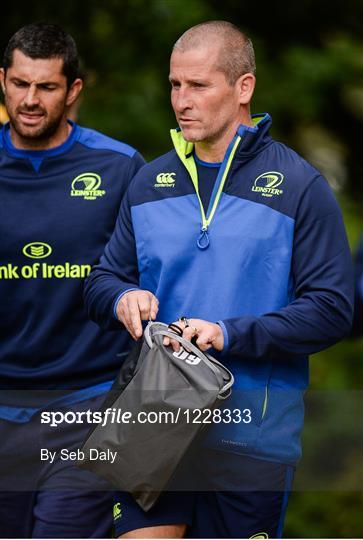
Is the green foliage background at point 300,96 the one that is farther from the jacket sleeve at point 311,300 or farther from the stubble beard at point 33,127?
the jacket sleeve at point 311,300

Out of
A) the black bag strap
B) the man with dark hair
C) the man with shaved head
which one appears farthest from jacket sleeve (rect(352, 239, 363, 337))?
the black bag strap

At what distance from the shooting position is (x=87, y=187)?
5.25m

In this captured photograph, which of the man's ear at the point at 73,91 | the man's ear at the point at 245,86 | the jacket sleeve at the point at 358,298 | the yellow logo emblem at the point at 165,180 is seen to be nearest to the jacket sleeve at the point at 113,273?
the yellow logo emblem at the point at 165,180

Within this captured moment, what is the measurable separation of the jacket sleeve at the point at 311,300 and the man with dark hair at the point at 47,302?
→ 1.05 m

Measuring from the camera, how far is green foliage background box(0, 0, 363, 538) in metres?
8.77

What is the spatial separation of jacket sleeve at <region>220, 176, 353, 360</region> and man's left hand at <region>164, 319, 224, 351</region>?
0.03 m

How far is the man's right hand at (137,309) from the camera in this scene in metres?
4.27

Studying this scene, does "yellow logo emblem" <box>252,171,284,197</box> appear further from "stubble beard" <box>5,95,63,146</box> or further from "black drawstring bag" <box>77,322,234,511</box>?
"stubble beard" <box>5,95,63,146</box>

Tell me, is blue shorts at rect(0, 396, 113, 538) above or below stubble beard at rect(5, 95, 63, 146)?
below

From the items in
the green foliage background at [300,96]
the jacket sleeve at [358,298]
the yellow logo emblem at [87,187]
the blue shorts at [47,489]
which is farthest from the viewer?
the green foliage background at [300,96]

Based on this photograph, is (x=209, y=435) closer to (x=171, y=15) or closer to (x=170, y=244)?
(x=170, y=244)

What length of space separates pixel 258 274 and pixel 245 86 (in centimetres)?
67

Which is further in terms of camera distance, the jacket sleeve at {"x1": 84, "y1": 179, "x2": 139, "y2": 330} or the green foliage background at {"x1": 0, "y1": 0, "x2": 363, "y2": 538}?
the green foliage background at {"x1": 0, "y1": 0, "x2": 363, "y2": 538}

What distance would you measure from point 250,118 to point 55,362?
128 cm
